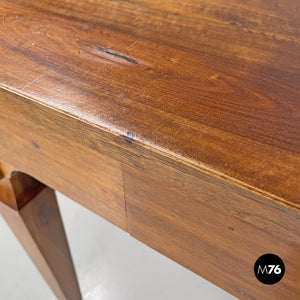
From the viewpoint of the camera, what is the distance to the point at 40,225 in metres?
0.64

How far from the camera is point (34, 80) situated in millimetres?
364

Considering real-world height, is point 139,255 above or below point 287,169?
above

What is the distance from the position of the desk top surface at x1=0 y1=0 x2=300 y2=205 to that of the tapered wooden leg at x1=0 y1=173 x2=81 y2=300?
0.77 feet

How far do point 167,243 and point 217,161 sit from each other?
149 mm

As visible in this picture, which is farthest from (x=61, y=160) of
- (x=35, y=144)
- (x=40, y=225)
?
(x=40, y=225)

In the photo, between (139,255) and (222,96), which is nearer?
(222,96)

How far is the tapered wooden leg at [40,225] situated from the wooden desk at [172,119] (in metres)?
0.12

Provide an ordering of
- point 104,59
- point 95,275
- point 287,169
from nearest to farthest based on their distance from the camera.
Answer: point 287,169, point 104,59, point 95,275

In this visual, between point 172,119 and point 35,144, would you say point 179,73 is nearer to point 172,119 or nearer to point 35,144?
point 172,119

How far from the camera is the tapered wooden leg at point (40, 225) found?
0.58m

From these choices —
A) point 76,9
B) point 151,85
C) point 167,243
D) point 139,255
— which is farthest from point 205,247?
point 139,255

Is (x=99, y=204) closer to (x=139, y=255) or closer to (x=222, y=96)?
(x=222, y=96)

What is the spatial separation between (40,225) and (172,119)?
0.42 metres

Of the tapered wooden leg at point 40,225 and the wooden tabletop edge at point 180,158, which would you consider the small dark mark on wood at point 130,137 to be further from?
the tapered wooden leg at point 40,225
